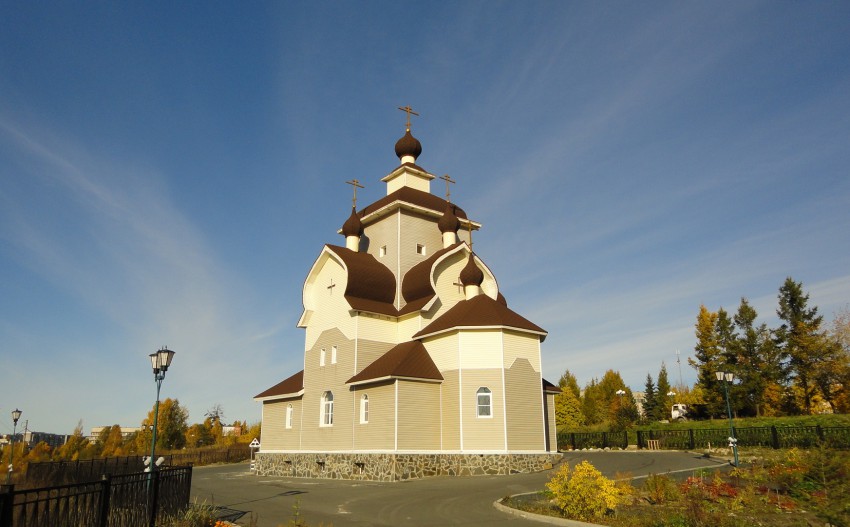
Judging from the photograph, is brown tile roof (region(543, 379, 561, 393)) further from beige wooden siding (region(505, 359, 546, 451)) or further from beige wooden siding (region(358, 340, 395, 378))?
beige wooden siding (region(358, 340, 395, 378))

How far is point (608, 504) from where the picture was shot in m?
9.37

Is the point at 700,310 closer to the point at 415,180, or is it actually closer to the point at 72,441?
the point at 415,180

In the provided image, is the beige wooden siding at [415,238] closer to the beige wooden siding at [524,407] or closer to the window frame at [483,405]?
the window frame at [483,405]

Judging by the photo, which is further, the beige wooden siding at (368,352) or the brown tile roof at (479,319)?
the beige wooden siding at (368,352)

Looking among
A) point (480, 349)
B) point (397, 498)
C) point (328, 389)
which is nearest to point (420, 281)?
point (480, 349)

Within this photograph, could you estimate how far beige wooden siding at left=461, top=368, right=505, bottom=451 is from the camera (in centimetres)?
1884

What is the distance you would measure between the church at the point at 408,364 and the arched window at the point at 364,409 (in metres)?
0.04

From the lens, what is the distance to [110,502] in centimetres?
777

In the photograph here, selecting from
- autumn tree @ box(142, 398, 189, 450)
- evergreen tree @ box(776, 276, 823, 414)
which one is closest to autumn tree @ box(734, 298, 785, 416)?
evergreen tree @ box(776, 276, 823, 414)

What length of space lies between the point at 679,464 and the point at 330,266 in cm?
1542

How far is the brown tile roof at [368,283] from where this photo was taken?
2312cm

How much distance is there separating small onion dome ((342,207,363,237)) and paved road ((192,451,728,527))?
11.5m

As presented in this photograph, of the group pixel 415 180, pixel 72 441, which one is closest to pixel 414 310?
pixel 415 180

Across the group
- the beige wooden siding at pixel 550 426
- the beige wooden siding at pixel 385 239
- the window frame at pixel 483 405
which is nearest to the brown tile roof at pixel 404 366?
the window frame at pixel 483 405
